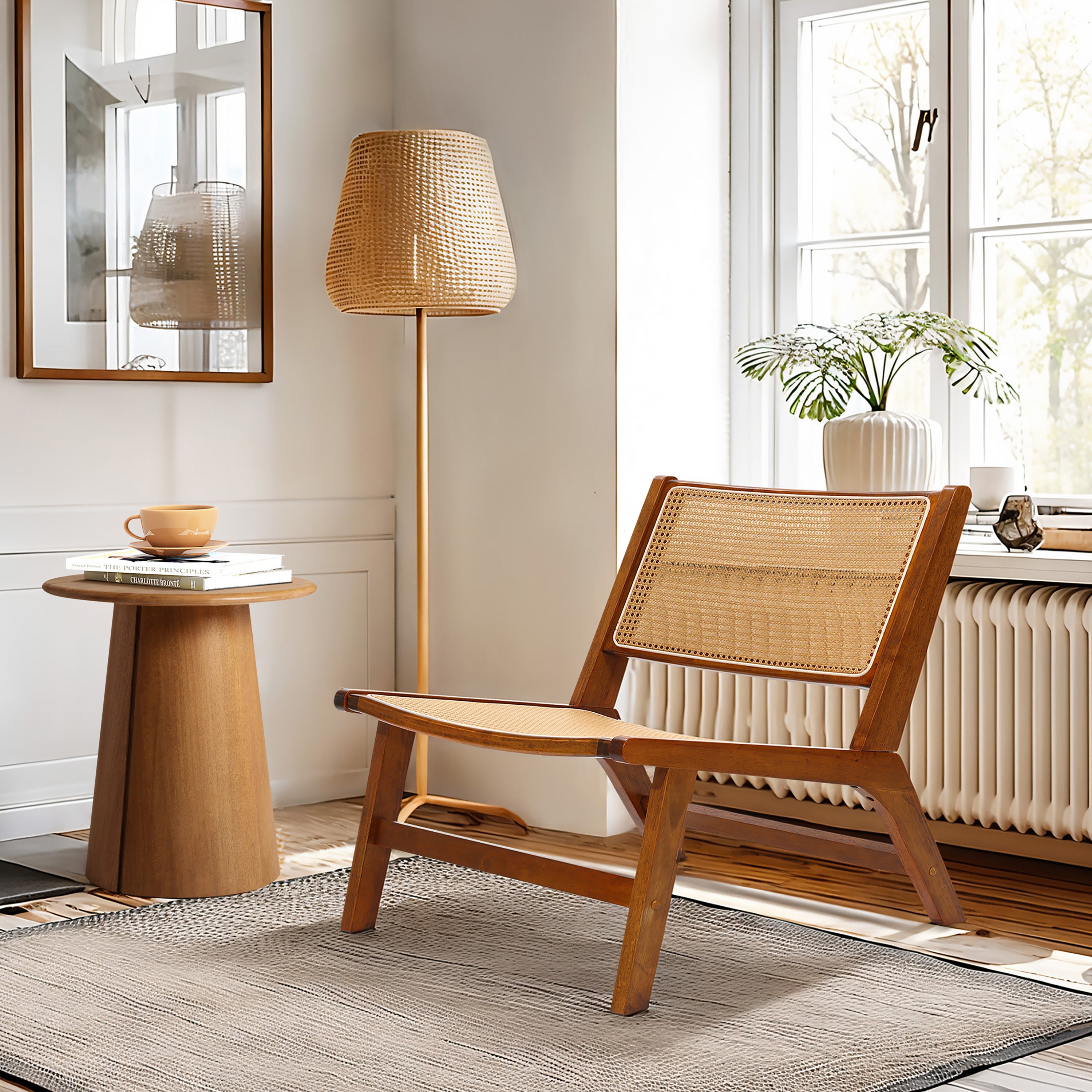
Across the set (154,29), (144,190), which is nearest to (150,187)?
(144,190)

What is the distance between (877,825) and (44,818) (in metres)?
1.75

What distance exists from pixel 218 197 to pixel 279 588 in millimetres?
1085

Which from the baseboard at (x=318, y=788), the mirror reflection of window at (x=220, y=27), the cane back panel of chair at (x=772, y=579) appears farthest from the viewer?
the baseboard at (x=318, y=788)

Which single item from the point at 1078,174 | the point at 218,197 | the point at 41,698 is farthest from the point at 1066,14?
the point at 41,698

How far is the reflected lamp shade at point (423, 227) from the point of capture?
3029mm

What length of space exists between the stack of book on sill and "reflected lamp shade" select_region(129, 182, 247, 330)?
2.18 ft

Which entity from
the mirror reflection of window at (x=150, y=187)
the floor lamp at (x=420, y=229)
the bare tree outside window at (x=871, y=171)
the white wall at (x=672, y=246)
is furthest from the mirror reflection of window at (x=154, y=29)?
the bare tree outside window at (x=871, y=171)

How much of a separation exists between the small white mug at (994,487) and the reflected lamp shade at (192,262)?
1649 millimetres

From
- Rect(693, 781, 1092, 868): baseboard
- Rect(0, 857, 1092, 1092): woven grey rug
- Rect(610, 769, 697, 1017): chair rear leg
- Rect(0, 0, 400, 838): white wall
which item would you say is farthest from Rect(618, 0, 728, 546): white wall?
Rect(610, 769, 697, 1017): chair rear leg

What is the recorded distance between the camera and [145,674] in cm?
266

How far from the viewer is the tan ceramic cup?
9.16 ft

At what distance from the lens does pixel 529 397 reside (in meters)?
3.33

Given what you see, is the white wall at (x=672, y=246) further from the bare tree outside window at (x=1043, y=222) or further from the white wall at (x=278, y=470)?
the white wall at (x=278, y=470)

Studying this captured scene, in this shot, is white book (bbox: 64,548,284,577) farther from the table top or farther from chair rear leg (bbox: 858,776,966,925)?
chair rear leg (bbox: 858,776,966,925)
